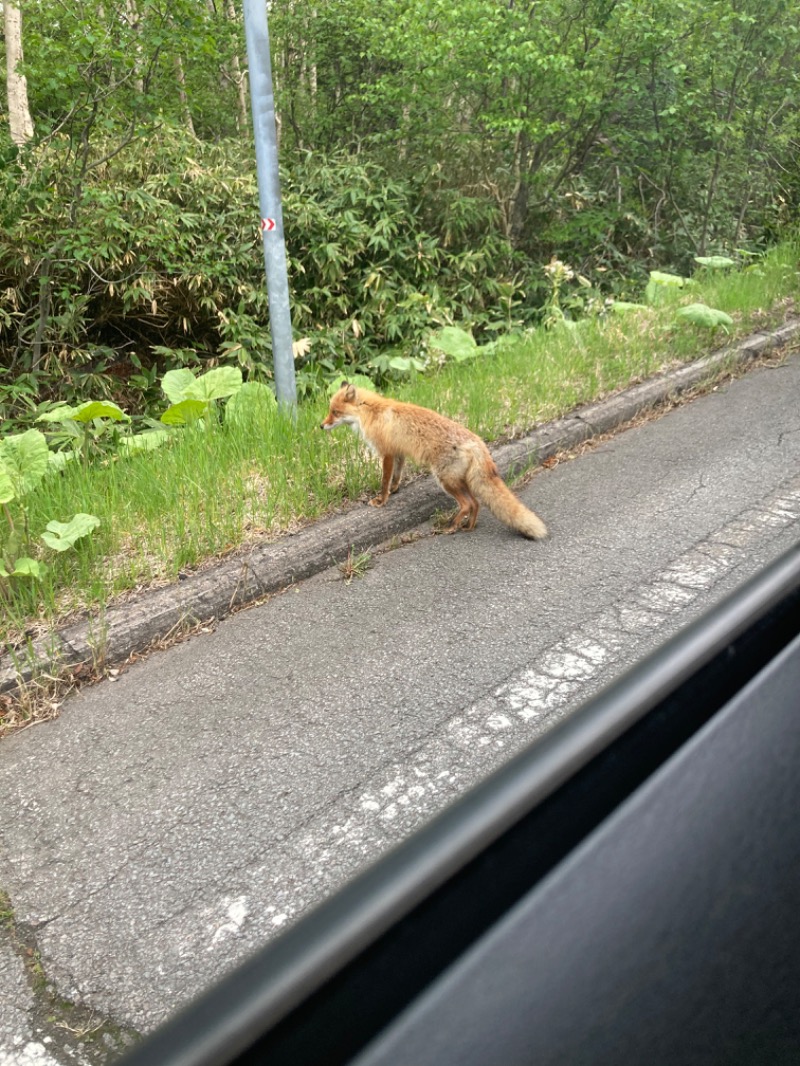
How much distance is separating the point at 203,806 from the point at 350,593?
5.69ft

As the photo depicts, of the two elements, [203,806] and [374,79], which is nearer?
[203,806]

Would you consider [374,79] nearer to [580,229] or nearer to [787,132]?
[580,229]

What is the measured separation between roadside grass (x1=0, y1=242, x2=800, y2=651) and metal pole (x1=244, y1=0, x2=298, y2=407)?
357mm

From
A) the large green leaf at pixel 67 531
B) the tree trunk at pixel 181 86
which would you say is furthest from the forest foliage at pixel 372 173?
the large green leaf at pixel 67 531

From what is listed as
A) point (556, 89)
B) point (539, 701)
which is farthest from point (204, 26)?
point (539, 701)

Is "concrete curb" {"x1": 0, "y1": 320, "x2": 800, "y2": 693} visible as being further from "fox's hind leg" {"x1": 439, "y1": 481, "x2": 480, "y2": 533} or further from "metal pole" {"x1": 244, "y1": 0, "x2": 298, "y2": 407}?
"metal pole" {"x1": 244, "y1": 0, "x2": 298, "y2": 407}

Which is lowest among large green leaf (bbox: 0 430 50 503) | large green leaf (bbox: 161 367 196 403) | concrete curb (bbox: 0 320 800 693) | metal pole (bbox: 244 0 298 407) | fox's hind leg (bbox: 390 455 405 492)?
concrete curb (bbox: 0 320 800 693)

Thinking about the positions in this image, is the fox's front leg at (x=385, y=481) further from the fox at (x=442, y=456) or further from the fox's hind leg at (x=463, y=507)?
the fox's hind leg at (x=463, y=507)

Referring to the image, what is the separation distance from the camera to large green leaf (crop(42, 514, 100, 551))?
438 cm

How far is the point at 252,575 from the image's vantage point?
15.4 ft

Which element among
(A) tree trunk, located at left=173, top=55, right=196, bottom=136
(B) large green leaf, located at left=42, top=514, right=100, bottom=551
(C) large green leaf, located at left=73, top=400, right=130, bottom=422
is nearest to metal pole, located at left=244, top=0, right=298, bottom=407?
(C) large green leaf, located at left=73, top=400, right=130, bottom=422

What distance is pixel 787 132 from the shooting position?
39.6 feet

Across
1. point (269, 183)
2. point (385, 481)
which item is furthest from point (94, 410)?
point (385, 481)

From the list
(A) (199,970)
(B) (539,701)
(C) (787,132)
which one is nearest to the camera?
(A) (199,970)
